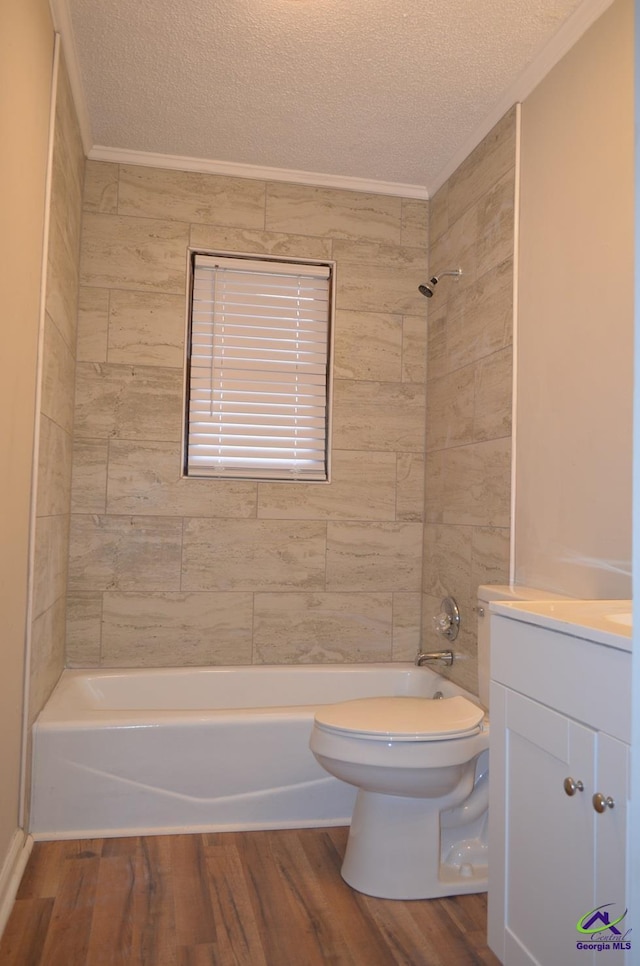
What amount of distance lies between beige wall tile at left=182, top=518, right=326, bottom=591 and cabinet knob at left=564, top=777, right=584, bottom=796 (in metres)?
1.99

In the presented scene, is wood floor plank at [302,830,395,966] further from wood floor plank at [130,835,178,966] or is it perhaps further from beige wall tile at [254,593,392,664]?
beige wall tile at [254,593,392,664]

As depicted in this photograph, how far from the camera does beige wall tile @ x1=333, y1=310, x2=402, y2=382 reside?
3.32m

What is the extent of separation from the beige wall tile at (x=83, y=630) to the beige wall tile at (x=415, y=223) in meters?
2.14

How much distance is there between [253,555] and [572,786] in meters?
2.05

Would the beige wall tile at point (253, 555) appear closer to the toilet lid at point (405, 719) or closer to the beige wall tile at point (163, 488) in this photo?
the beige wall tile at point (163, 488)

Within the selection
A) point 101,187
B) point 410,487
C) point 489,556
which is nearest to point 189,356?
point 101,187

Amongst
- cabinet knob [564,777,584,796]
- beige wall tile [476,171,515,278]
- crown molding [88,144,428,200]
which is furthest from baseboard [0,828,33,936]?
crown molding [88,144,428,200]

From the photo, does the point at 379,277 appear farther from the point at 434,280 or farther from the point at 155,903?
the point at 155,903

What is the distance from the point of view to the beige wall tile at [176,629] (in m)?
3.07

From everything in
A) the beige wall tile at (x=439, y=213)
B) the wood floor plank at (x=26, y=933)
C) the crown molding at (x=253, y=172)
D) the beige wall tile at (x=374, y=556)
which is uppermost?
the crown molding at (x=253, y=172)

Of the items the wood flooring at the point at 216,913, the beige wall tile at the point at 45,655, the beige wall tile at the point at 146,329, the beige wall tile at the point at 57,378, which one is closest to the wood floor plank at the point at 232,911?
the wood flooring at the point at 216,913

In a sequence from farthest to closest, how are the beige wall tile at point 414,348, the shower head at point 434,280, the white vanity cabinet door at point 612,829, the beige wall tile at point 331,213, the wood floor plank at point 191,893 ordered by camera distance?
the beige wall tile at point 414,348
the beige wall tile at point 331,213
the shower head at point 434,280
the wood floor plank at point 191,893
the white vanity cabinet door at point 612,829

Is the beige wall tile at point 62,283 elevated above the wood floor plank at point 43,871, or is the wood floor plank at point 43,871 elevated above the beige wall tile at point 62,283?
the beige wall tile at point 62,283

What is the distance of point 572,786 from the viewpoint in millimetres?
1311
